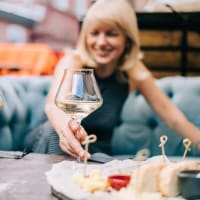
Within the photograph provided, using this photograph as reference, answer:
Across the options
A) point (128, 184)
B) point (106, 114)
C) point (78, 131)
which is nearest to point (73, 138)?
point (78, 131)

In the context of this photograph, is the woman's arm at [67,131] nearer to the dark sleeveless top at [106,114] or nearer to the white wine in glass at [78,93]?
the white wine in glass at [78,93]

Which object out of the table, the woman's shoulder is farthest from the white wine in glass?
the woman's shoulder

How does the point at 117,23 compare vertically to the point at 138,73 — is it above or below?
above

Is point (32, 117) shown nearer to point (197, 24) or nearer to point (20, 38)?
point (197, 24)

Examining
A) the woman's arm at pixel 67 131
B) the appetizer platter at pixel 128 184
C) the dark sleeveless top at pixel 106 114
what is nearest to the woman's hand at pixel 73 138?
the woman's arm at pixel 67 131

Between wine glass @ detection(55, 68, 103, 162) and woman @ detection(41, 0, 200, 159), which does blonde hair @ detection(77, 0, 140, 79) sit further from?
wine glass @ detection(55, 68, 103, 162)

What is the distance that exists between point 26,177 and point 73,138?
328 mm

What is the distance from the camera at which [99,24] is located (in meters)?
2.13

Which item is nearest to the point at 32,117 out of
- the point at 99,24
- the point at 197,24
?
the point at 99,24

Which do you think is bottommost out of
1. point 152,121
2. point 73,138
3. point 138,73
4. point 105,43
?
point 152,121

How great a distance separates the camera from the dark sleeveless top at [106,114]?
6.97ft

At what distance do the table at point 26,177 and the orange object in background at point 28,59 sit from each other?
2.95m

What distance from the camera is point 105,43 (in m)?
2.12

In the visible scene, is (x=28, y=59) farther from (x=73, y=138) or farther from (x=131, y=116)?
(x=73, y=138)
